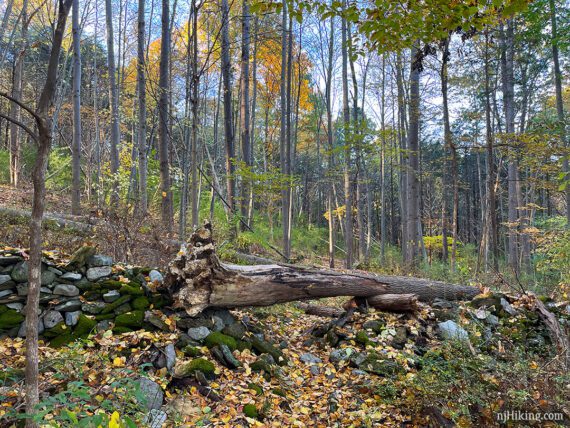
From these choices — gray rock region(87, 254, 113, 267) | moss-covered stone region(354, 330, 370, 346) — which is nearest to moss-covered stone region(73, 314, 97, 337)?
gray rock region(87, 254, 113, 267)

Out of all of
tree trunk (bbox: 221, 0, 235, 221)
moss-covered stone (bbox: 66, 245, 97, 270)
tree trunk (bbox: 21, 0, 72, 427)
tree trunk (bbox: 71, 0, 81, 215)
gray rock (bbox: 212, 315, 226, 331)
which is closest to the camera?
tree trunk (bbox: 21, 0, 72, 427)

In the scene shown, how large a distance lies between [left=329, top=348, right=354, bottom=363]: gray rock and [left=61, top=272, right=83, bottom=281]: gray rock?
2940mm

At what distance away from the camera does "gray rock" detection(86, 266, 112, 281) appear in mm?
3721

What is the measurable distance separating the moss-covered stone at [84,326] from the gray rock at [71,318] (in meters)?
0.03

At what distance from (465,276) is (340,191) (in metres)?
16.4

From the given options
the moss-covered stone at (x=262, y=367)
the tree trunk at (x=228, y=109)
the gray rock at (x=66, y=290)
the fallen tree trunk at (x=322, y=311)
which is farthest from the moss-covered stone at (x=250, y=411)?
the tree trunk at (x=228, y=109)

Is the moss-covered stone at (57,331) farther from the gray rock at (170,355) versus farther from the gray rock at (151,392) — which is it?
the gray rock at (151,392)

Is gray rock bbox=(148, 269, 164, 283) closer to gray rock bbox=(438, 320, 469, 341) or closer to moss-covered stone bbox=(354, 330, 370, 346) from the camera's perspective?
moss-covered stone bbox=(354, 330, 370, 346)

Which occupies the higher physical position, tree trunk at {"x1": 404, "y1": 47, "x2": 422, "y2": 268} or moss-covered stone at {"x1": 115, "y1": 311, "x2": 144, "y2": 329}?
tree trunk at {"x1": 404, "y1": 47, "x2": 422, "y2": 268}

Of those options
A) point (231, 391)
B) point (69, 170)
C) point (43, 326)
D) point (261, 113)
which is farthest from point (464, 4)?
point (261, 113)

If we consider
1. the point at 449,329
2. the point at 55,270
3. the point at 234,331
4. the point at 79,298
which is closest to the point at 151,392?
the point at 234,331

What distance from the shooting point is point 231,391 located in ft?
9.87

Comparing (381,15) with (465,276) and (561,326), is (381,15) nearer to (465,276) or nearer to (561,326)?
(561,326)

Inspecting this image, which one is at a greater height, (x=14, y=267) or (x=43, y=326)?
(x=14, y=267)
